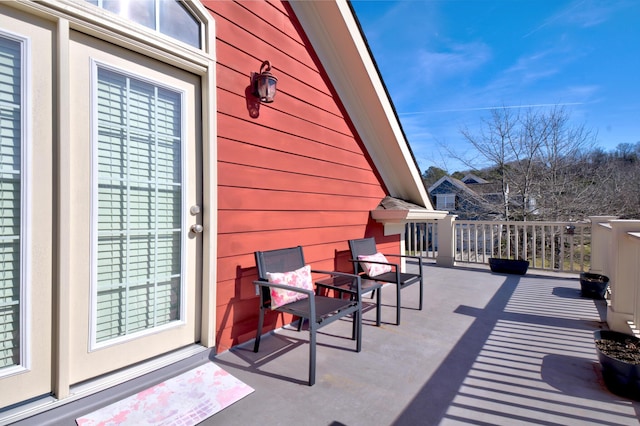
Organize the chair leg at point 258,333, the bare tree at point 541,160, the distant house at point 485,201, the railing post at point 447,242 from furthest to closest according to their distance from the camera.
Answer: the distant house at point 485,201
the bare tree at point 541,160
the railing post at point 447,242
the chair leg at point 258,333

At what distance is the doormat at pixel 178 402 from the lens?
5.09ft

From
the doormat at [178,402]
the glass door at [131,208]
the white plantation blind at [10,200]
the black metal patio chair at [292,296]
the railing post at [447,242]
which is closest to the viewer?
the white plantation blind at [10,200]

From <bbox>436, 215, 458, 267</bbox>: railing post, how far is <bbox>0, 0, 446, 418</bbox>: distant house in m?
3.59

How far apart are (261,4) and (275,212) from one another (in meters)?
1.92

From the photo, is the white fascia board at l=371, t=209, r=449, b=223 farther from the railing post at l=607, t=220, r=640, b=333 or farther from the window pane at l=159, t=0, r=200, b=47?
the window pane at l=159, t=0, r=200, b=47

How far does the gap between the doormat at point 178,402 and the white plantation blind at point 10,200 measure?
53 centimetres

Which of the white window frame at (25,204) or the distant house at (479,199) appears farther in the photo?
the distant house at (479,199)

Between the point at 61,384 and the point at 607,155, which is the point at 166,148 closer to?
the point at 61,384

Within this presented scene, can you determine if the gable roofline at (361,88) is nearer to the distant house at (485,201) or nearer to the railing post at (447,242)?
the railing post at (447,242)

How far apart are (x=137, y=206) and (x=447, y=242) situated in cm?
561

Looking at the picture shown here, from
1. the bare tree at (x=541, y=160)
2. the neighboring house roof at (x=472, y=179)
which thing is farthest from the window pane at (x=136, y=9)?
the neighboring house roof at (x=472, y=179)

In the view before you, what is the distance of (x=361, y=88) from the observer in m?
3.77

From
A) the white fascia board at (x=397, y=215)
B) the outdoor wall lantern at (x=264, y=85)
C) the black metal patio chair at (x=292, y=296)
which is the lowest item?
the black metal patio chair at (x=292, y=296)

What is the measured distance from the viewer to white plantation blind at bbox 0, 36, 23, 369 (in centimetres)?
144
